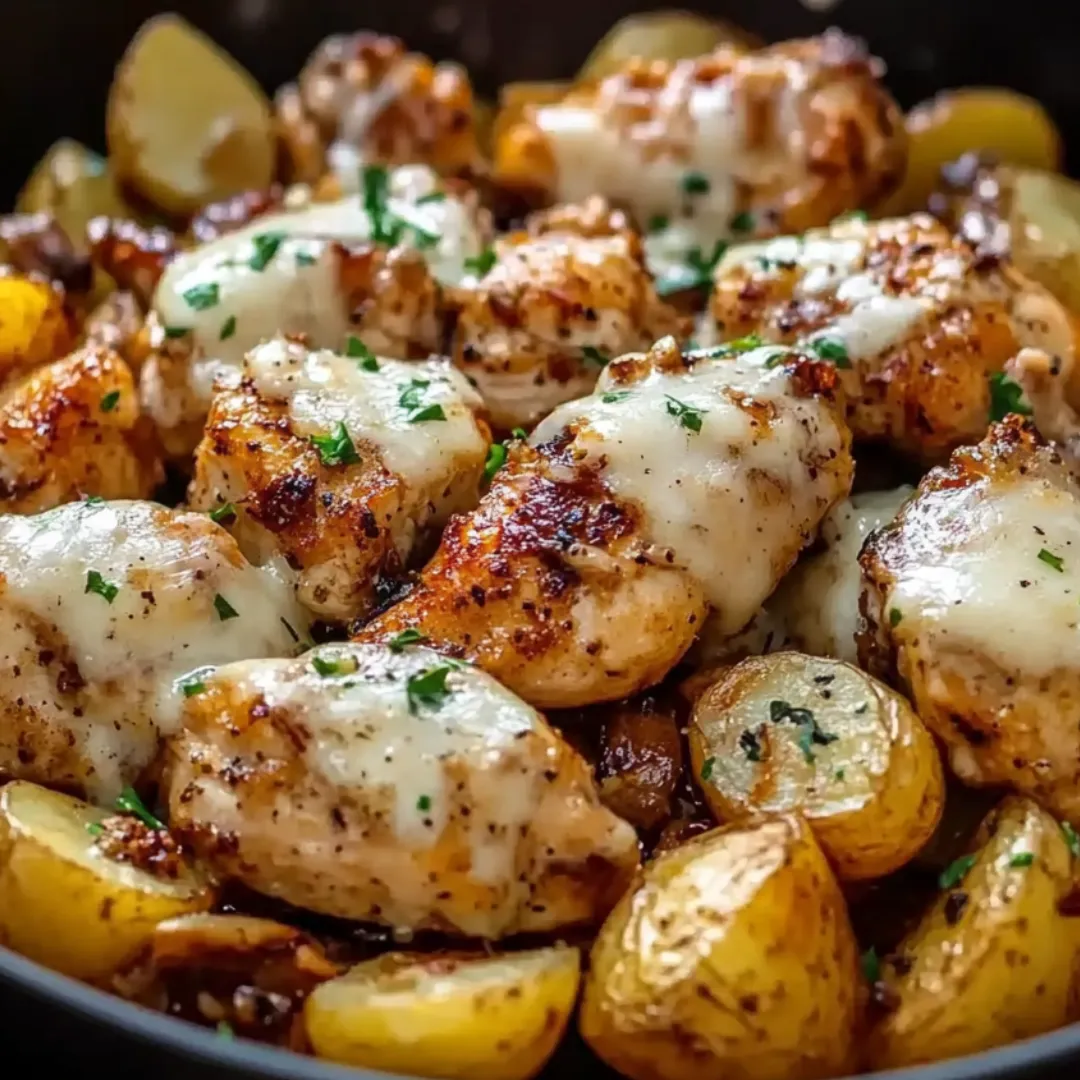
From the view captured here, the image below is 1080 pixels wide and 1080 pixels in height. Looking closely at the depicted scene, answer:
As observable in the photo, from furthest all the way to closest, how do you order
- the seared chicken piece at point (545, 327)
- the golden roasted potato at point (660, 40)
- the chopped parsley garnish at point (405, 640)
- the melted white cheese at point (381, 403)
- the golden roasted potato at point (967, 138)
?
the golden roasted potato at point (660, 40) < the golden roasted potato at point (967, 138) < the seared chicken piece at point (545, 327) < the melted white cheese at point (381, 403) < the chopped parsley garnish at point (405, 640)

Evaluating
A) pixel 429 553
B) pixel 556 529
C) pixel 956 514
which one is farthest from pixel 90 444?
pixel 956 514

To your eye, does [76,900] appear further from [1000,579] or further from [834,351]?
[834,351]

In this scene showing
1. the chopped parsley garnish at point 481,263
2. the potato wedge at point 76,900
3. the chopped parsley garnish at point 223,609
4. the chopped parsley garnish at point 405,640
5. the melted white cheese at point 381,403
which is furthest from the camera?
the chopped parsley garnish at point 481,263

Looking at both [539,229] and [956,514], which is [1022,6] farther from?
[956,514]

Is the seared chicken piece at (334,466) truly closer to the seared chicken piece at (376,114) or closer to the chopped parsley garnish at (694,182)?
the chopped parsley garnish at (694,182)

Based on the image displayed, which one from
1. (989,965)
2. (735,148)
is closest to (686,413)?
(989,965)

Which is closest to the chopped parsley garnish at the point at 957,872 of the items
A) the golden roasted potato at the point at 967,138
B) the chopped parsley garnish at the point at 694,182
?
the chopped parsley garnish at the point at 694,182
